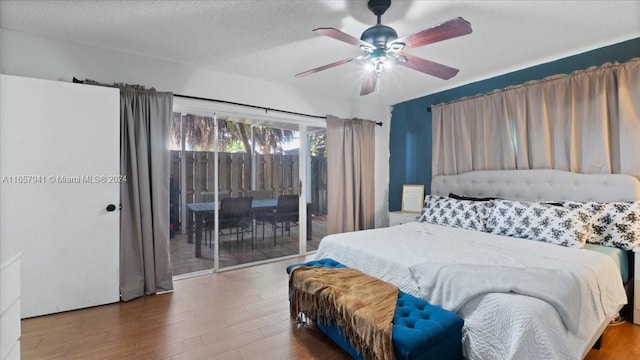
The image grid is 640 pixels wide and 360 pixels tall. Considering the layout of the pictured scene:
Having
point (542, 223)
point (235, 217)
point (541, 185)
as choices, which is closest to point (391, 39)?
point (542, 223)

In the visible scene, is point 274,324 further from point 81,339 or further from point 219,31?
point 219,31

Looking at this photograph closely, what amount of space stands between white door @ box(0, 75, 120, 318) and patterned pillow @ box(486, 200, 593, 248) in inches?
153

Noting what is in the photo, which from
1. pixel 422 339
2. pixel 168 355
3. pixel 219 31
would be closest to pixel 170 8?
pixel 219 31

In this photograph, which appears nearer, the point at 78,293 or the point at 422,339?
the point at 422,339

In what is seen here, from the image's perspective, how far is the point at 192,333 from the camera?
2197 millimetres

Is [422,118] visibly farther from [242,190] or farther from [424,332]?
[424,332]

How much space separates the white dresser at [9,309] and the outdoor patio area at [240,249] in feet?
6.93

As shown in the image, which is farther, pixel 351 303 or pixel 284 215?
pixel 284 215

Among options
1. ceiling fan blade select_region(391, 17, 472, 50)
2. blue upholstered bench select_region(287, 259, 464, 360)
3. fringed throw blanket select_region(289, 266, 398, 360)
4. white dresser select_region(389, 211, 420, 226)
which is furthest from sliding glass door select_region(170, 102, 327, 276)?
blue upholstered bench select_region(287, 259, 464, 360)

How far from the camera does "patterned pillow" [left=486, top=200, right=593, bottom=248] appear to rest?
2432 mm

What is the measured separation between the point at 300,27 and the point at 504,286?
7.97ft

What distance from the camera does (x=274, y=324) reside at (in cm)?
233

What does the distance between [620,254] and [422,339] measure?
2214mm

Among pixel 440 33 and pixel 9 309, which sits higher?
pixel 440 33
